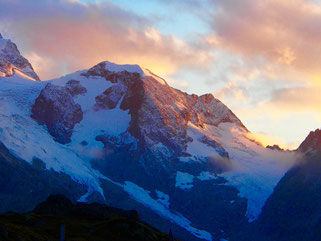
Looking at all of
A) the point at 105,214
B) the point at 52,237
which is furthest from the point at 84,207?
the point at 52,237

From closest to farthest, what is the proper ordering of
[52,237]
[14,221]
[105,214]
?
[52,237]
[14,221]
[105,214]

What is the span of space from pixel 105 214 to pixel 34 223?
144 ft

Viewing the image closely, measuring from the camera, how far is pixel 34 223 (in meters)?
149

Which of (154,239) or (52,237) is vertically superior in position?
(154,239)

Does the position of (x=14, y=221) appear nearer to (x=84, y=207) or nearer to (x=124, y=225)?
(x=124, y=225)

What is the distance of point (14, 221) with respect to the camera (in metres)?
146

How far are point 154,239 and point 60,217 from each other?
31.8 metres

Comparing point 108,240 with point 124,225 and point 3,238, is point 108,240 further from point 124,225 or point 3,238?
point 3,238

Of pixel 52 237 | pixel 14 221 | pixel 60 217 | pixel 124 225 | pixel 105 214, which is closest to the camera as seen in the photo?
pixel 52 237

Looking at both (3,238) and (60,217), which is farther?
(60,217)

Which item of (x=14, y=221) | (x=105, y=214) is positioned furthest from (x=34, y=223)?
(x=105, y=214)

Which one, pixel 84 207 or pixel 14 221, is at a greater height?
pixel 84 207

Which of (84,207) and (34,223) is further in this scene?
(84,207)

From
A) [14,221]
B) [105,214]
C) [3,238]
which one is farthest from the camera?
[105,214]
